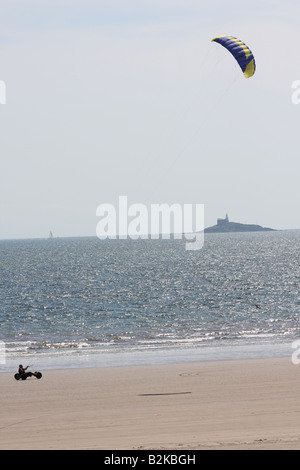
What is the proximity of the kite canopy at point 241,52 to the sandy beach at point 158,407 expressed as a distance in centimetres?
991

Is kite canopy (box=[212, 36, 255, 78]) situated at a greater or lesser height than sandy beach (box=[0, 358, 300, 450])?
greater

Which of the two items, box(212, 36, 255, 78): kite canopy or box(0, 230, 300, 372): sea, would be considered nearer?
box(212, 36, 255, 78): kite canopy

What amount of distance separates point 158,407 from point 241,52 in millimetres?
12987

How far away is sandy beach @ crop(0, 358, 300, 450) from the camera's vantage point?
1378 centimetres

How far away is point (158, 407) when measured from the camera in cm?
1731

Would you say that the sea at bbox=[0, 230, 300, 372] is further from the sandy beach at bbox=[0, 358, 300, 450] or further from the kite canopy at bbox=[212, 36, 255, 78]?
the kite canopy at bbox=[212, 36, 255, 78]

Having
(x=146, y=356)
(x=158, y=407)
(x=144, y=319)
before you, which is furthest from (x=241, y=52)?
(x=144, y=319)

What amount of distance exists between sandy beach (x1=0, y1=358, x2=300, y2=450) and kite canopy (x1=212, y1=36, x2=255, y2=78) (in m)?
9.91

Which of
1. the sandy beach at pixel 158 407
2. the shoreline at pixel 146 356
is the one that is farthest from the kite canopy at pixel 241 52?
the shoreline at pixel 146 356

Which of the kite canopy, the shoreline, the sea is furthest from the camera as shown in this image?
the sea

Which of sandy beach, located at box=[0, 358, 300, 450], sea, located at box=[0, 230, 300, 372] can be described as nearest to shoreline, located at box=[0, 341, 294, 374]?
sea, located at box=[0, 230, 300, 372]
